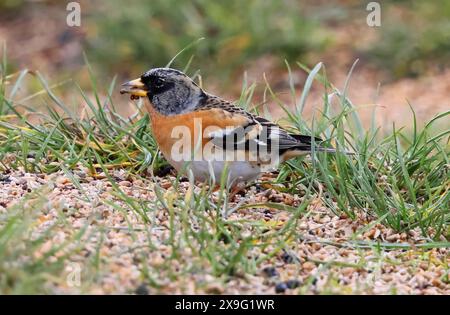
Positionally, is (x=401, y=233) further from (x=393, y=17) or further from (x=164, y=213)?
(x=393, y=17)

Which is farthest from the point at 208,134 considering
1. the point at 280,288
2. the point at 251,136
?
the point at 280,288

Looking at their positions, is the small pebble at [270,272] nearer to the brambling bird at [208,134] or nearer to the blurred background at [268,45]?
the brambling bird at [208,134]

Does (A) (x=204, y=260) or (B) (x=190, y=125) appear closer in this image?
(A) (x=204, y=260)

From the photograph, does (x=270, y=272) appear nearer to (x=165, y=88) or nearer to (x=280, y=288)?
(x=280, y=288)

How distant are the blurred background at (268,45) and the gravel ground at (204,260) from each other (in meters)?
3.62

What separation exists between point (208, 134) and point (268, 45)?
13.5 feet

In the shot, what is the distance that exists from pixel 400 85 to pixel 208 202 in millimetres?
4517

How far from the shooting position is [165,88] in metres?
4.95

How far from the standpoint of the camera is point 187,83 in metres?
4.98

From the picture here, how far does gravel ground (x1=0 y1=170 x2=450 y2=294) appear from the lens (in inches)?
138

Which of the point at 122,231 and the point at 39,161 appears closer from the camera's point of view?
the point at 122,231

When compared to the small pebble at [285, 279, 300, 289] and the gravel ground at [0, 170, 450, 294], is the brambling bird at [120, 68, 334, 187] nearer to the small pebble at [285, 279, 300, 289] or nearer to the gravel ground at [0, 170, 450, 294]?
the gravel ground at [0, 170, 450, 294]

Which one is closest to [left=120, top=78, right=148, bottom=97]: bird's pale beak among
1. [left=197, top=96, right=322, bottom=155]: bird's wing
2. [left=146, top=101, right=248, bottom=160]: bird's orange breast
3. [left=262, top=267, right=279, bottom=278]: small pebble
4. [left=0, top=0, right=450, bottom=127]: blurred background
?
[left=146, top=101, right=248, bottom=160]: bird's orange breast
